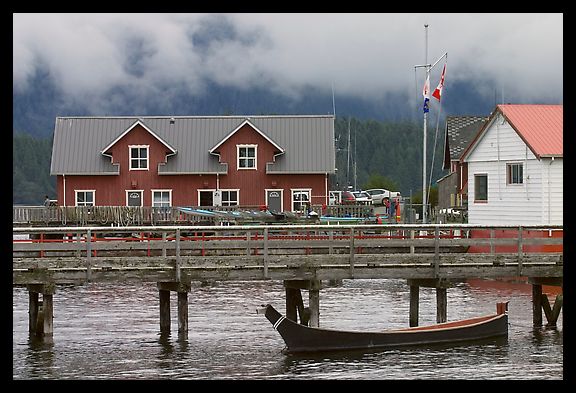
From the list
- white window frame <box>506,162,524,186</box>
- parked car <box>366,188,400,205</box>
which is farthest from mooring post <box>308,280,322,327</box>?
parked car <box>366,188,400,205</box>

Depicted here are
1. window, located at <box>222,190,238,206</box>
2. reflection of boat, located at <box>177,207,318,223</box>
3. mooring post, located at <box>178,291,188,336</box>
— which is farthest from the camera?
window, located at <box>222,190,238,206</box>

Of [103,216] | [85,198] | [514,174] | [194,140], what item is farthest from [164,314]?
[194,140]

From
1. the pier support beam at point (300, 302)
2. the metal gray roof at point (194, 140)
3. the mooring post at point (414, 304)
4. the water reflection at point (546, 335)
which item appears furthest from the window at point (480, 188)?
the mooring post at point (414, 304)

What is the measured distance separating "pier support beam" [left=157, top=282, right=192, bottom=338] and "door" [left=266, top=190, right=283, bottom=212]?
4147 cm

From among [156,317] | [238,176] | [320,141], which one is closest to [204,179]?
[238,176]

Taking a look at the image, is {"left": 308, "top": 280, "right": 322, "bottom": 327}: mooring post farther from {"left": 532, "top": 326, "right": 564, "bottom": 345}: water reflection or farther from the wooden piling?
{"left": 532, "top": 326, "right": 564, "bottom": 345}: water reflection

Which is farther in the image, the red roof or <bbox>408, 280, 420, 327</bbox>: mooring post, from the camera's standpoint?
the red roof

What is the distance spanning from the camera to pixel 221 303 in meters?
44.2

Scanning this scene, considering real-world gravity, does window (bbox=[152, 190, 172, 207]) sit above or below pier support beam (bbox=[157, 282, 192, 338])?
above

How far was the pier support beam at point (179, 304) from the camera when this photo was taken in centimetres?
3183

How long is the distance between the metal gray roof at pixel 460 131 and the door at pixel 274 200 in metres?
16.4

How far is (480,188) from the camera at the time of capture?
56.9 meters

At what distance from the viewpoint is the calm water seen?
92.5 ft
